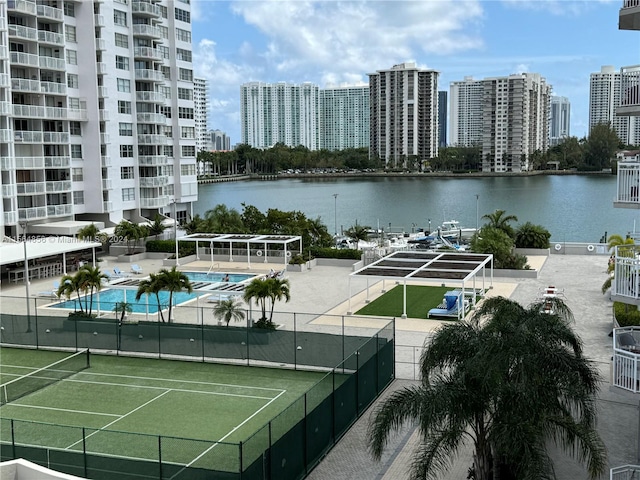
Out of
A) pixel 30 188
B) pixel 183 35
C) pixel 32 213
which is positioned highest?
pixel 183 35

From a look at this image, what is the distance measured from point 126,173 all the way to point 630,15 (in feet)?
171

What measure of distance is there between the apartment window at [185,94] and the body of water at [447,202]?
681 inches

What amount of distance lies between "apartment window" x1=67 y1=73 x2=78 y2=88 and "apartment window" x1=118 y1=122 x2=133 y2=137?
5.19m

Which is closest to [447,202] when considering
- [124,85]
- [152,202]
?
→ [152,202]

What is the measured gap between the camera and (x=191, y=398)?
2456 centimetres

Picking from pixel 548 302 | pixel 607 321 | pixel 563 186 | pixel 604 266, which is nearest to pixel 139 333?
pixel 548 302

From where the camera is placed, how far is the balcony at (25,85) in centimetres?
5442

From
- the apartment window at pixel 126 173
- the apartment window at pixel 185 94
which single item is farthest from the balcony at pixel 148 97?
the apartment window at pixel 126 173

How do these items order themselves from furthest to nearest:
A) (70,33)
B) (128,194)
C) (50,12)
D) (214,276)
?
(128,194), (70,33), (50,12), (214,276)

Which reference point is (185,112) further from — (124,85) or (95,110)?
(95,110)

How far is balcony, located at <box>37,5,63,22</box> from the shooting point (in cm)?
5628

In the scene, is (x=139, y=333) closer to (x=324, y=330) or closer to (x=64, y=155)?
(x=324, y=330)

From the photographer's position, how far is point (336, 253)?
169ft

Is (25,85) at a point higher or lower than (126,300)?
higher
